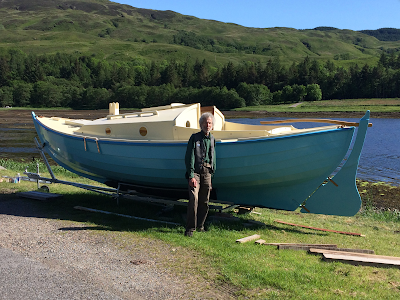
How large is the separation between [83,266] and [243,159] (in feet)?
12.8

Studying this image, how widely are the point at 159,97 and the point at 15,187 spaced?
11036cm

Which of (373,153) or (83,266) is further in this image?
(373,153)

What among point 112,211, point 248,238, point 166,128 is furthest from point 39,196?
point 248,238

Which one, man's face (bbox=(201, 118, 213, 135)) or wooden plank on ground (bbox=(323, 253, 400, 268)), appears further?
man's face (bbox=(201, 118, 213, 135))

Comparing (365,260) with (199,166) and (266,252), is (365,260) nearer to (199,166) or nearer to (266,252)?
(266,252)

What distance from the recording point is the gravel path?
4824mm

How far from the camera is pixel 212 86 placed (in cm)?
13300

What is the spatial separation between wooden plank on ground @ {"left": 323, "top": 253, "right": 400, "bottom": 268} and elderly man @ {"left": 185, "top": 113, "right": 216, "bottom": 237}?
2.43 metres

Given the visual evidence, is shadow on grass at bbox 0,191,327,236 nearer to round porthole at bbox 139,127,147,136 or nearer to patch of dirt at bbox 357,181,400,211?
round porthole at bbox 139,127,147,136

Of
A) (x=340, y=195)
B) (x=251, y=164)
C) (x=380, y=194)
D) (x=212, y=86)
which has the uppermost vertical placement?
(x=212, y=86)

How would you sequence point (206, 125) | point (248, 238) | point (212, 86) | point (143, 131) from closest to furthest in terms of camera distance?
1. point (206, 125)
2. point (248, 238)
3. point (143, 131)
4. point (212, 86)

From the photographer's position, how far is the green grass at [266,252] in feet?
16.8

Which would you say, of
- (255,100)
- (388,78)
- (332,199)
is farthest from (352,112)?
(332,199)

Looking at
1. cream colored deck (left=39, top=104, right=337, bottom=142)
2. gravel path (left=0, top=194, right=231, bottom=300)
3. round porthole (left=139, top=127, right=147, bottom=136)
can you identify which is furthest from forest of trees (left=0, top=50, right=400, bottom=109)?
gravel path (left=0, top=194, right=231, bottom=300)
